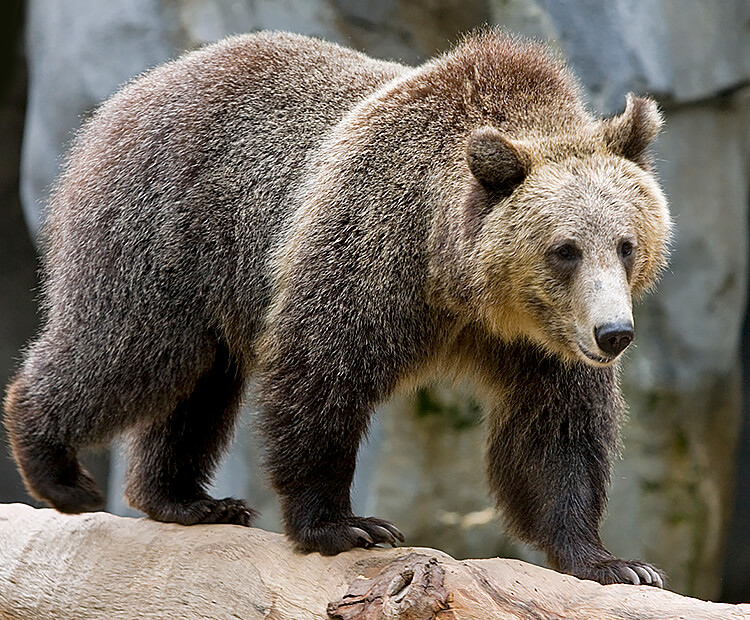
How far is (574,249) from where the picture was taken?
11.0 ft

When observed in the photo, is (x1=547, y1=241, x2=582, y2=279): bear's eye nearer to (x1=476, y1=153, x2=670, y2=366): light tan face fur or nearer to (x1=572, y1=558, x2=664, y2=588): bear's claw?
(x1=476, y1=153, x2=670, y2=366): light tan face fur

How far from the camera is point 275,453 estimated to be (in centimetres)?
382

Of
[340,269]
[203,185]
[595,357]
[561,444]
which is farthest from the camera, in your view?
[203,185]

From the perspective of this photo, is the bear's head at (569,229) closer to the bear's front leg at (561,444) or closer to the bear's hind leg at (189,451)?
the bear's front leg at (561,444)

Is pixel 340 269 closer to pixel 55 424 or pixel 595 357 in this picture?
pixel 595 357

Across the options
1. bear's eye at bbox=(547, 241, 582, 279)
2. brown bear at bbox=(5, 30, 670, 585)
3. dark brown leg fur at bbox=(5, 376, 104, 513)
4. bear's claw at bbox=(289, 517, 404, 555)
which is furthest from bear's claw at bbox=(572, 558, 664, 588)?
dark brown leg fur at bbox=(5, 376, 104, 513)

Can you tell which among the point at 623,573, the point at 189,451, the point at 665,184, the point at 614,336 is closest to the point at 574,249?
the point at 614,336

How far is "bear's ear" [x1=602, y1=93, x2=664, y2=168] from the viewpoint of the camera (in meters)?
3.63

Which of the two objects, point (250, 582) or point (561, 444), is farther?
point (561, 444)

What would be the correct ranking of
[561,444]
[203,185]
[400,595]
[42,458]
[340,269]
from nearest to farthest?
[400,595] < [340,269] < [561,444] < [203,185] < [42,458]

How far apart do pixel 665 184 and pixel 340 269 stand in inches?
160

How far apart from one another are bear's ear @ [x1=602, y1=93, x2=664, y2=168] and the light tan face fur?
6 centimetres

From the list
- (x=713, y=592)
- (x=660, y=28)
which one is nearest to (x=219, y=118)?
(x=660, y=28)

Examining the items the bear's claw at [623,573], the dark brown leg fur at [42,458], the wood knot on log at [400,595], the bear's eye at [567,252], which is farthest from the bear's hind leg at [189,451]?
the bear's eye at [567,252]
